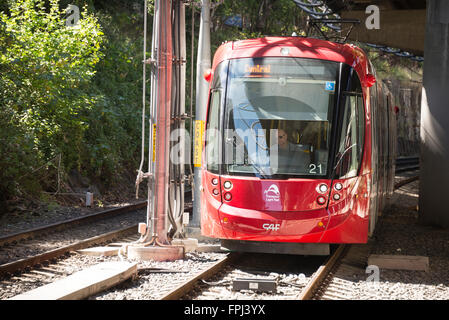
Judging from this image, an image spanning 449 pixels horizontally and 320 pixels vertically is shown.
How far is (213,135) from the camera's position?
10305 mm

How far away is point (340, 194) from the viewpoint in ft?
32.3

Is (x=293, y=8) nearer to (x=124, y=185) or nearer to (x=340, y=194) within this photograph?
(x=124, y=185)

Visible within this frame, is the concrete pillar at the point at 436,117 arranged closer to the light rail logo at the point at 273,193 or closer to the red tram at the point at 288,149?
the red tram at the point at 288,149

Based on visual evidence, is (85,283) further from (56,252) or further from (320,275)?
(320,275)

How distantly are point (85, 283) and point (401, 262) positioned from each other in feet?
16.2

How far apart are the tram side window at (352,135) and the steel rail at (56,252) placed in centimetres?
428

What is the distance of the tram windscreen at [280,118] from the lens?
388 inches

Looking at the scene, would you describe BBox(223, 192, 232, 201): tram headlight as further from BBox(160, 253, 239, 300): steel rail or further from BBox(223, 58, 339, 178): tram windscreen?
BBox(160, 253, 239, 300): steel rail

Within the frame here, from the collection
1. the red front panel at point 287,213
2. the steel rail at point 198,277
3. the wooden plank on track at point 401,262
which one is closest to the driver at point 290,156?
the red front panel at point 287,213

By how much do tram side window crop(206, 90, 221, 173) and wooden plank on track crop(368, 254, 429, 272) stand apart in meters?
2.81

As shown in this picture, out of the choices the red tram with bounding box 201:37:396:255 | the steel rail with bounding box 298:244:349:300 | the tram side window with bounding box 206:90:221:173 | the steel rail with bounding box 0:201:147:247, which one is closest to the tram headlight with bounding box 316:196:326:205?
the red tram with bounding box 201:37:396:255

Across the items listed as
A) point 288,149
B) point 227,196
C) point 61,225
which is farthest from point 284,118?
point 61,225

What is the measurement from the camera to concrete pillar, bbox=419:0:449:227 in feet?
51.6
